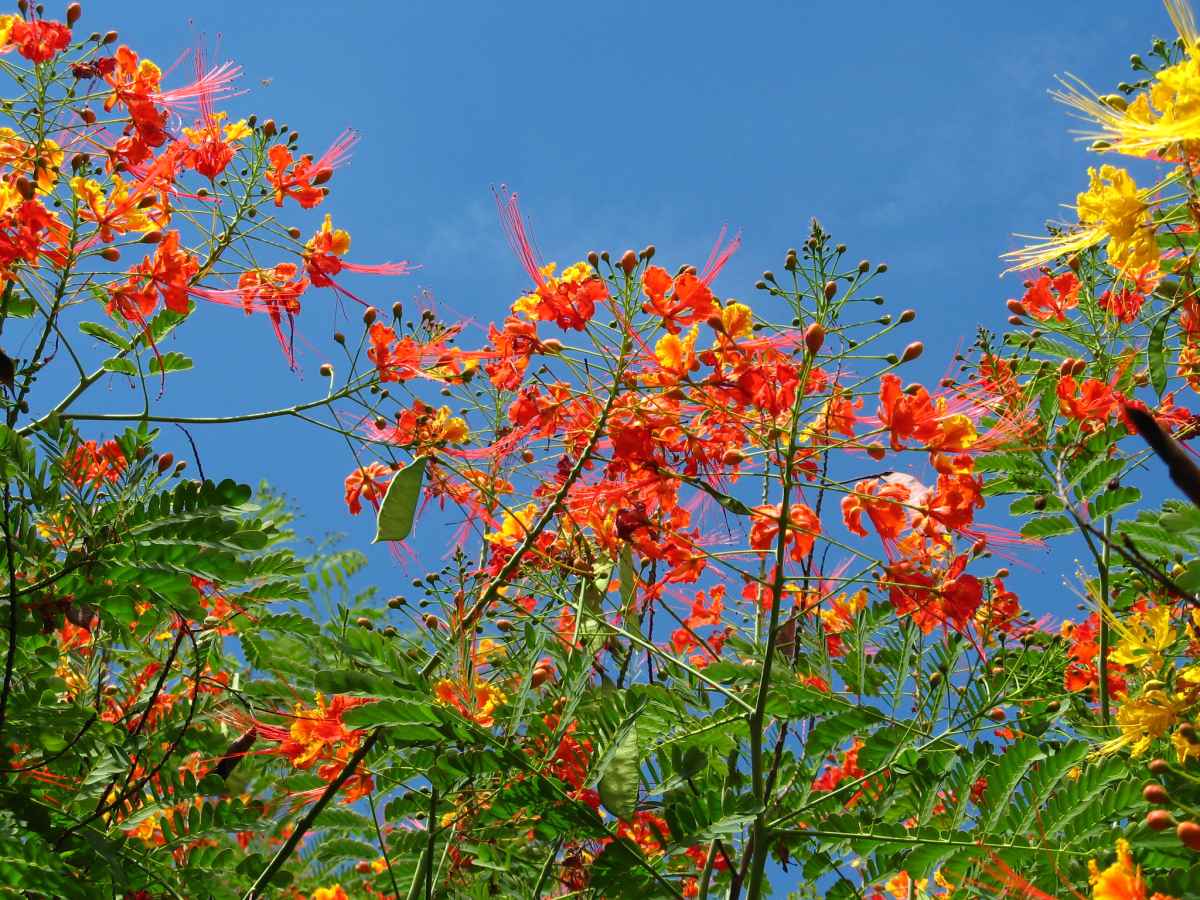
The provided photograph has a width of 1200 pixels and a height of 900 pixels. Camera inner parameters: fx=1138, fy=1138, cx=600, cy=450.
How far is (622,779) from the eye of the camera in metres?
2.41

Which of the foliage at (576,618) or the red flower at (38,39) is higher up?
the red flower at (38,39)

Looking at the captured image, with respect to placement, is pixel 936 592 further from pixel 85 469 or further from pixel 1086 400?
pixel 85 469

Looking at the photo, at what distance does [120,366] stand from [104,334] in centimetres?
13

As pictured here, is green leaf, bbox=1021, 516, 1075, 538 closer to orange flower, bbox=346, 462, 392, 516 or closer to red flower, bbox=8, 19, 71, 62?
orange flower, bbox=346, 462, 392, 516

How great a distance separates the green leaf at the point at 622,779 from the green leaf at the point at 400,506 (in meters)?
0.98

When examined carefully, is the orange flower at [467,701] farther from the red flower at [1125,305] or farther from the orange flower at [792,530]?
the red flower at [1125,305]

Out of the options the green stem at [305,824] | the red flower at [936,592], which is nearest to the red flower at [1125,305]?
the red flower at [936,592]

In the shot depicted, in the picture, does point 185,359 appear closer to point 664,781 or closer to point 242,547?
Answer: point 242,547

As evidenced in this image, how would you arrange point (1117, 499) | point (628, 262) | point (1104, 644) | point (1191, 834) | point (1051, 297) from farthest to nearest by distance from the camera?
point (1051, 297), point (1117, 499), point (1104, 644), point (628, 262), point (1191, 834)

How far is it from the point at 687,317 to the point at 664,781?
1153mm

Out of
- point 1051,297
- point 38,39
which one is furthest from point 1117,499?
point 38,39

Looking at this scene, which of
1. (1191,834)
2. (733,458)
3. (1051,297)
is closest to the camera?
(1191,834)

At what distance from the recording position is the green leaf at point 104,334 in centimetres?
342

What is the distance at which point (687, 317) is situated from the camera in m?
2.94
